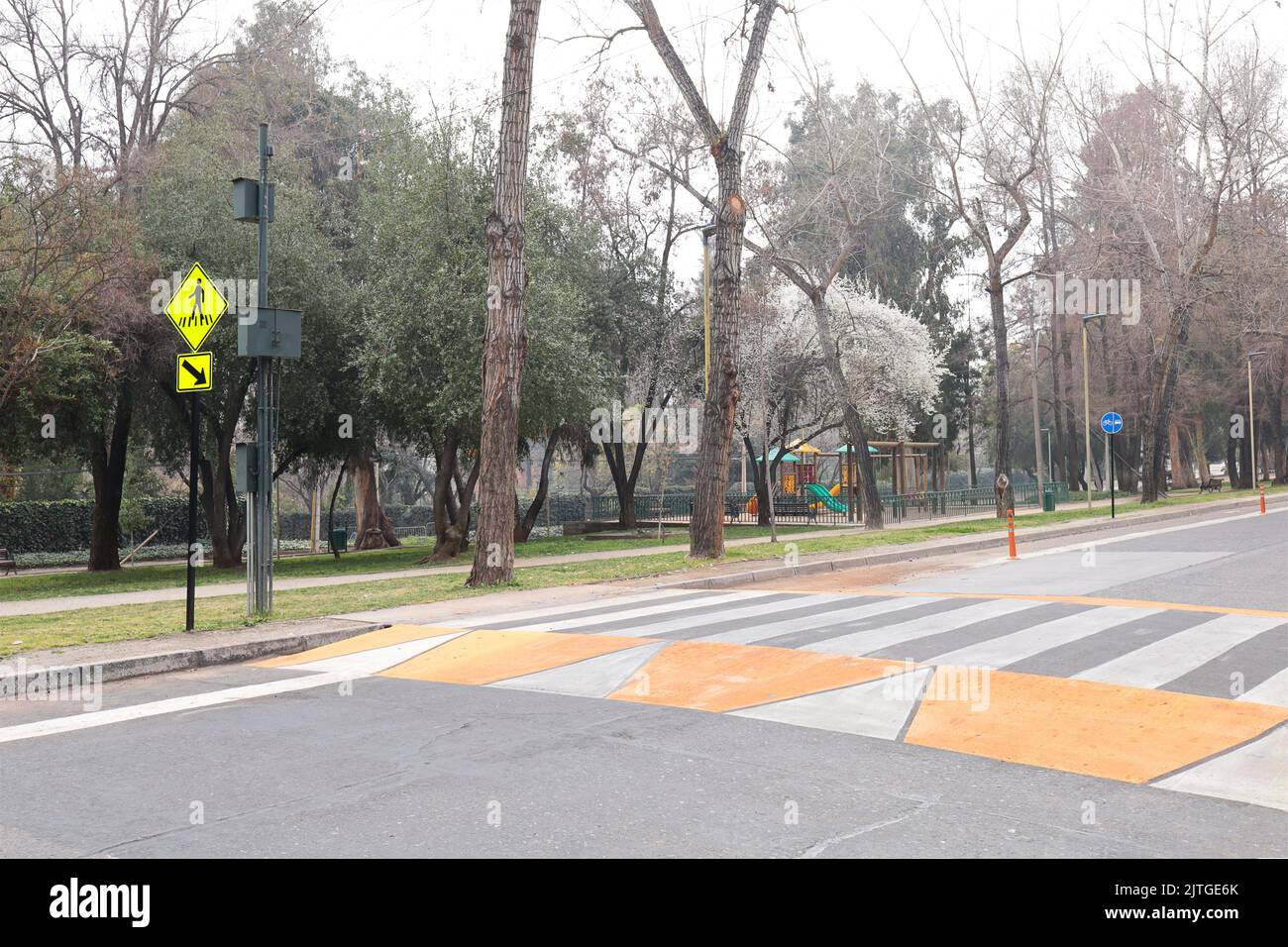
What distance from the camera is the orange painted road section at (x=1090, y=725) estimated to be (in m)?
6.41

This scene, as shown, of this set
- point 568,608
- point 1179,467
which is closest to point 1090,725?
point 568,608

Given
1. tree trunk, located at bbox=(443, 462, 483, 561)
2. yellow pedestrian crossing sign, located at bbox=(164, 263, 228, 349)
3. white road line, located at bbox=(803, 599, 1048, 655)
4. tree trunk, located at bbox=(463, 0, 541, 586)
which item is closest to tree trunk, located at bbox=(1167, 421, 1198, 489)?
tree trunk, located at bbox=(443, 462, 483, 561)

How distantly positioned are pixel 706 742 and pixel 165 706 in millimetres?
4500

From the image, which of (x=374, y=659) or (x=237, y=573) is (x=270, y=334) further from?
(x=237, y=573)

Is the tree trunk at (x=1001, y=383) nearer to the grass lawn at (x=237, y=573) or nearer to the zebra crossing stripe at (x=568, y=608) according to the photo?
the grass lawn at (x=237, y=573)

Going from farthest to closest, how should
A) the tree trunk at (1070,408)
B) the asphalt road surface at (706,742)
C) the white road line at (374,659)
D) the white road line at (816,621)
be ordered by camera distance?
the tree trunk at (1070,408)
the white road line at (816,621)
the white road line at (374,659)
the asphalt road surface at (706,742)

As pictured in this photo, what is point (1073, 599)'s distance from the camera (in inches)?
504

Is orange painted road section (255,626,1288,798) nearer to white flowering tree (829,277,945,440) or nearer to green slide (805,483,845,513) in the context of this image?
green slide (805,483,845,513)

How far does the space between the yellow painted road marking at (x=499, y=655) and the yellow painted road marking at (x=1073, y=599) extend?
4.83m

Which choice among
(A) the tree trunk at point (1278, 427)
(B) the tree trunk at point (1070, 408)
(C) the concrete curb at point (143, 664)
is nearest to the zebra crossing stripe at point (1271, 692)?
(C) the concrete curb at point (143, 664)

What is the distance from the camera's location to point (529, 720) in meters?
7.64

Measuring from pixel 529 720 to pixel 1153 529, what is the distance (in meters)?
22.8

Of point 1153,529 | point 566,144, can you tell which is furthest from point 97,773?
point 566,144

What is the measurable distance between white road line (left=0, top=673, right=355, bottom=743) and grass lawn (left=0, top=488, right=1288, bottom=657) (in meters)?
3.16
